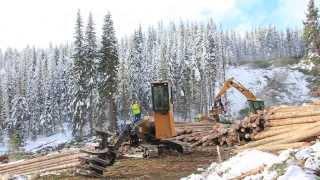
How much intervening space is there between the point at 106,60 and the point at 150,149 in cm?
4218

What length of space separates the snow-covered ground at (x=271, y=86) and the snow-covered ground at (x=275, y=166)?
87.2m

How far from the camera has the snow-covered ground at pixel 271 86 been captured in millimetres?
109500

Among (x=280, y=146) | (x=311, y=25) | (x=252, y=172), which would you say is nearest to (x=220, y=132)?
(x=280, y=146)

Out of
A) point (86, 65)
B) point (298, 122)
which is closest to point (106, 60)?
point (86, 65)

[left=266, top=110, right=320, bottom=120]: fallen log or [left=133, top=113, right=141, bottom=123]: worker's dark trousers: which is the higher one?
[left=133, top=113, right=141, bottom=123]: worker's dark trousers

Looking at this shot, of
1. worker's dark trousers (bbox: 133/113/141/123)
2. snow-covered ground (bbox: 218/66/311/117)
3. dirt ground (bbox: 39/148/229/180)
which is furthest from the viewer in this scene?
snow-covered ground (bbox: 218/66/311/117)

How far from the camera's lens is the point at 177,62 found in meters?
111

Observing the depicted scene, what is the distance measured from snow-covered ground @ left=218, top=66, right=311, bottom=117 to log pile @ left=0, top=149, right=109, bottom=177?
79280 mm

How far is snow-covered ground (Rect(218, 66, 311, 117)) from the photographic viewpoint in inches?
4311

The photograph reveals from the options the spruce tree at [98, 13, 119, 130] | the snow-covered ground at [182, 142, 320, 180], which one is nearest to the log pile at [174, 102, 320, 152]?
the snow-covered ground at [182, 142, 320, 180]

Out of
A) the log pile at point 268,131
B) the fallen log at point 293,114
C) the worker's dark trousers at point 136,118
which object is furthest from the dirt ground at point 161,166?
the fallen log at point 293,114

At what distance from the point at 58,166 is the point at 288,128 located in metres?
8.18

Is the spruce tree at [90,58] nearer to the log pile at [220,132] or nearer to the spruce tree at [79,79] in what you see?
the spruce tree at [79,79]

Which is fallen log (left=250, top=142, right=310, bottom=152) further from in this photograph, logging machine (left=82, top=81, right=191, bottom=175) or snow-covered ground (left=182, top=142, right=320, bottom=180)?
logging machine (left=82, top=81, right=191, bottom=175)
